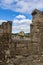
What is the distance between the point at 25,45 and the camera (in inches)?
336

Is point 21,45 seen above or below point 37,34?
below

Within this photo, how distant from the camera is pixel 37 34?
8391mm

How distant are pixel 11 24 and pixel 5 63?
199 cm

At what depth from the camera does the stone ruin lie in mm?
8203

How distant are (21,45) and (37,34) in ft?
3.30

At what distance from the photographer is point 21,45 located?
27.9 ft

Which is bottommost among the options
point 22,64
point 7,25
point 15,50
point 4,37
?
point 22,64

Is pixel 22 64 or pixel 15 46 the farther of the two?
pixel 15 46

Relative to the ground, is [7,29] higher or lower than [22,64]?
higher

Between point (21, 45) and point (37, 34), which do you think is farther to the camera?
point (21, 45)

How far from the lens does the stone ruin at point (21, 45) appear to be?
820 centimetres

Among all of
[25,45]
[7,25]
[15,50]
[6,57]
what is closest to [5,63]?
[6,57]

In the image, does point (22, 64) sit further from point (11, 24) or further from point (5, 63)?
point (11, 24)

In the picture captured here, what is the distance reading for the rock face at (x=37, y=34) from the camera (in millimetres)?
8297
